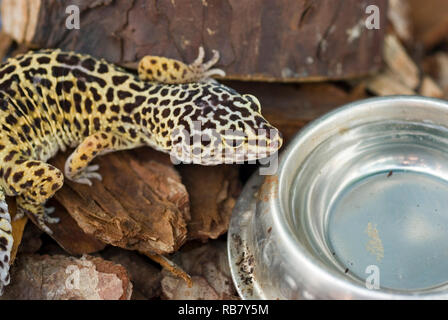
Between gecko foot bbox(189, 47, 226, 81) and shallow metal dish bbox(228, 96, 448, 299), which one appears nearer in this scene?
shallow metal dish bbox(228, 96, 448, 299)

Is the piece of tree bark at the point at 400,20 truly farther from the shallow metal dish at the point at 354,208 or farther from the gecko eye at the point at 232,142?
the gecko eye at the point at 232,142

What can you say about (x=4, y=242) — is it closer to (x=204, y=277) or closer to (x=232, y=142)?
(x=204, y=277)

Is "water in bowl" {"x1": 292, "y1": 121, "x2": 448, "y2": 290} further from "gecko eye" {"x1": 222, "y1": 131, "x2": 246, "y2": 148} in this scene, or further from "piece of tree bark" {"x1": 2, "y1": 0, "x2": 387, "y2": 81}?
"piece of tree bark" {"x1": 2, "y1": 0, "x2": 387, "y2": 81}

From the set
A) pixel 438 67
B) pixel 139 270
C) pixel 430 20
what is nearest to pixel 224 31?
pixel 139 270

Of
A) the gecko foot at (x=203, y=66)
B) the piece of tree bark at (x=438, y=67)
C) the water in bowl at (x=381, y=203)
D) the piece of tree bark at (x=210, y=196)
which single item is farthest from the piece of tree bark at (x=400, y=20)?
the piece of tree bark at (x=210, y=196)

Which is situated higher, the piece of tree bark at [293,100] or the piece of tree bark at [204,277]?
the piece of tree bark at [293,100]

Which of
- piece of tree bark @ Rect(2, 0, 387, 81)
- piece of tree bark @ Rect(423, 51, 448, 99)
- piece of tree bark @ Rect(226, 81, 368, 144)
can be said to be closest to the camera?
piece of tree bark @ Rect(2, 0, 387, 81)

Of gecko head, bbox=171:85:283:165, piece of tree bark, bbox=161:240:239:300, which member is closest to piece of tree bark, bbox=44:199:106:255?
piece of tree bark, bbox=161:240:239:300
